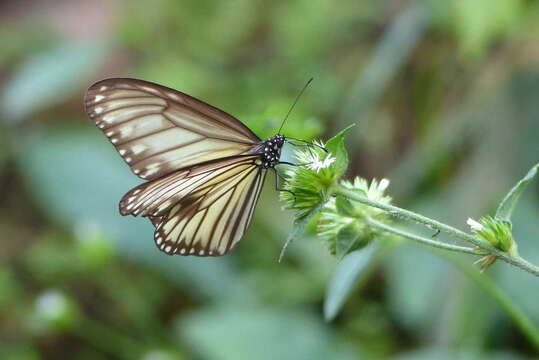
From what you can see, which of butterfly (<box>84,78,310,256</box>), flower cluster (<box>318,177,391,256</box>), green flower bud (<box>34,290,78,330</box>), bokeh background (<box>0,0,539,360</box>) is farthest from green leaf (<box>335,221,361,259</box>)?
green flower bud (<box>34,290,78,330</box>)

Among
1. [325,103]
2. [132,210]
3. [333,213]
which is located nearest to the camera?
[333,213]

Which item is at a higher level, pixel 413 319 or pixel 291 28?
pixel 291 28

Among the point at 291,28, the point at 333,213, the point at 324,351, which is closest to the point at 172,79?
the point at 291,28

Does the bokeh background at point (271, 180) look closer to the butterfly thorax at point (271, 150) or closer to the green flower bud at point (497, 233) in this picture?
the butterfly thorax at point (271, 150)

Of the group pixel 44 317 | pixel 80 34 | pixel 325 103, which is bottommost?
pixel 44 317

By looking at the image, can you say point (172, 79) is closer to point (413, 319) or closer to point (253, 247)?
point (253, 247)

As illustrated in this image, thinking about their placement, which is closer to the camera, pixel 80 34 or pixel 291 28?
pixel 291 28

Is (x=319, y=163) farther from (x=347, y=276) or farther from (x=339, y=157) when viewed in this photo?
(x=347, y=276)
